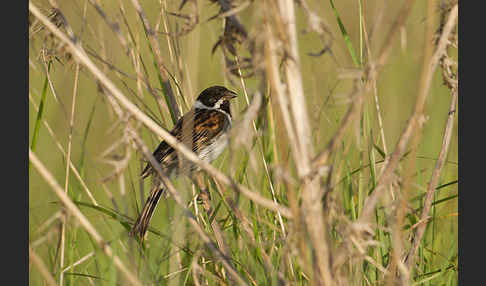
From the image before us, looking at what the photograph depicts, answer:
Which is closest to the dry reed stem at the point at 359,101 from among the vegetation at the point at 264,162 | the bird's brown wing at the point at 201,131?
the vegetation at the point at 264,162

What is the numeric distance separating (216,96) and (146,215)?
1730 mm

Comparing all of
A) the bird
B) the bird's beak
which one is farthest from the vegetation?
the bird's beak

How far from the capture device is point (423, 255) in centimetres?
321

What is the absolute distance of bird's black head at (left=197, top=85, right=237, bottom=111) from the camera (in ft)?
16.3

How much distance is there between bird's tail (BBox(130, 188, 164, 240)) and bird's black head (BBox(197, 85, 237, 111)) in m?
1.32

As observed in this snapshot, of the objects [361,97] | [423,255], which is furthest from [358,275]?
[361,97]

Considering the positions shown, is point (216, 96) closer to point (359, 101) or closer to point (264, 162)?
point (264, 162)

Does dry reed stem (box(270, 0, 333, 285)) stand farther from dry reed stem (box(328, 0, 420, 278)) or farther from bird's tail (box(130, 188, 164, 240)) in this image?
bird's tail (box(130, 188, 164, 240))

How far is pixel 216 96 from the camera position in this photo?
16.5 ft

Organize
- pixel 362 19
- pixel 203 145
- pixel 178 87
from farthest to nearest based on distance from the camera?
pixel 203 145 → pixel 178 87 → pixel 362 19

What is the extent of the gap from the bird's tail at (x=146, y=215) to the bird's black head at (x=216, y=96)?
1321mm

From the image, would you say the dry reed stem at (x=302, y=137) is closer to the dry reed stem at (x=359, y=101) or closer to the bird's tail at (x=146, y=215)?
the dry reed stem at (x=359, y=101)

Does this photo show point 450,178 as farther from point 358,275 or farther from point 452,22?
point 452,22

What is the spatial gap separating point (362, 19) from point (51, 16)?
4.85 feet
